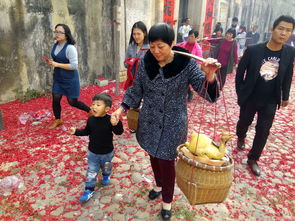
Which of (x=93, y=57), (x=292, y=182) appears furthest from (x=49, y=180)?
(x=93, y=57)

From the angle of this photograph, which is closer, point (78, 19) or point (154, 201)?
point (154, 201)

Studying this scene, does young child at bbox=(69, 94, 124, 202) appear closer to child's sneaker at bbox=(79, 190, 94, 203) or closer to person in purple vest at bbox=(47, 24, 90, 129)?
child's sneaker at bbox=(79, 190, 94, 203)

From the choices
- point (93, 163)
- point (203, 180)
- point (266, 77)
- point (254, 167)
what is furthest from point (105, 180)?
A: point (266, 77)

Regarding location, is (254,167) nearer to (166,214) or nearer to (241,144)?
(241,144)

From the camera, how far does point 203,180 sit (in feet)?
7.16

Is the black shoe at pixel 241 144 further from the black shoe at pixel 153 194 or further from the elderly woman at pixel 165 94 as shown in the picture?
the elderly woman at pixel 165 94

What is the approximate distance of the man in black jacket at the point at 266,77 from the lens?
3.48 metres

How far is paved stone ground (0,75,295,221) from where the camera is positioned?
3115mm

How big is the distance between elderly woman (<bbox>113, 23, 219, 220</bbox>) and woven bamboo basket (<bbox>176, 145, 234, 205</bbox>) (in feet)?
1.03

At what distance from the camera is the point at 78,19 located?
297 inches

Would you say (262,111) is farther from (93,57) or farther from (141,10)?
(141,10)

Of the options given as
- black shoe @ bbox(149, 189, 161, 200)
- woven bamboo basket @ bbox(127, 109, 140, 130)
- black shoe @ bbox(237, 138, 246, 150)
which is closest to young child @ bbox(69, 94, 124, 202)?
black shoe @ bbox(149, 189, 161, 200)

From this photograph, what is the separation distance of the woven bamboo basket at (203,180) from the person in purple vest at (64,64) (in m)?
3.25

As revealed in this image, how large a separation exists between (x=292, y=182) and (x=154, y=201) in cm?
238
